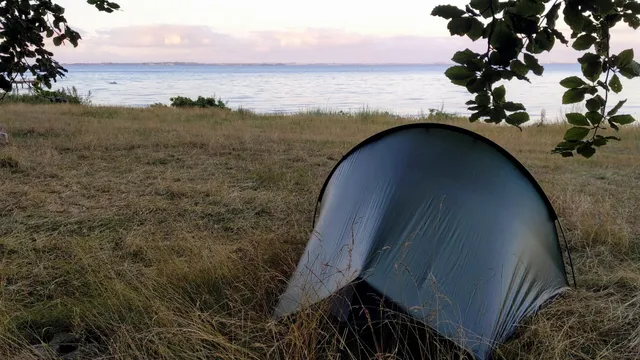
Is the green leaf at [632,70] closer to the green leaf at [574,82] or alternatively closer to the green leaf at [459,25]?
the green leaf at [574,82]

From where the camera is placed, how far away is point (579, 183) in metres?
6.86

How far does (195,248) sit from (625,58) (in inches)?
125

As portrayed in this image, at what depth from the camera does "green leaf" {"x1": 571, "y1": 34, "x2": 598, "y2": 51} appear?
1539 millimetres

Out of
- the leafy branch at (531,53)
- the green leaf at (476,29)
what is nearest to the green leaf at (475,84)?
the leafy branch at (531,53)

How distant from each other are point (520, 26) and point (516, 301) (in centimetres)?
180

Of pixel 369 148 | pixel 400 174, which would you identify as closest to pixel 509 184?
pixel 400 174

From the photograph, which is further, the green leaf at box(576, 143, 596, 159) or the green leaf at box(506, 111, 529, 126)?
the green leaf at box(576, 143, 596, 159)

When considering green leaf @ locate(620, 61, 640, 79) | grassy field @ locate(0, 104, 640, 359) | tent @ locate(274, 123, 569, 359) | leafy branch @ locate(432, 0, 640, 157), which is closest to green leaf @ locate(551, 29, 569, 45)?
leafy branch @ locate(432, 0, 640, 157)

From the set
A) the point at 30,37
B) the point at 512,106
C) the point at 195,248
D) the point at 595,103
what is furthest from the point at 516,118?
the point at 195,248

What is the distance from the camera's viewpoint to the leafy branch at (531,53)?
4.43 ft

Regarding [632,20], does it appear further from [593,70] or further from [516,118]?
[516,118]

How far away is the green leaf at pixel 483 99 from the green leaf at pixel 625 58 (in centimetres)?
37

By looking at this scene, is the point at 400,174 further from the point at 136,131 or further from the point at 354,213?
the point at 136,131

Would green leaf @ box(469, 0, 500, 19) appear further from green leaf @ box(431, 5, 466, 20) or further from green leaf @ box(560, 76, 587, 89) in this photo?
green leaf @ box(560, 76, 587, 89)
